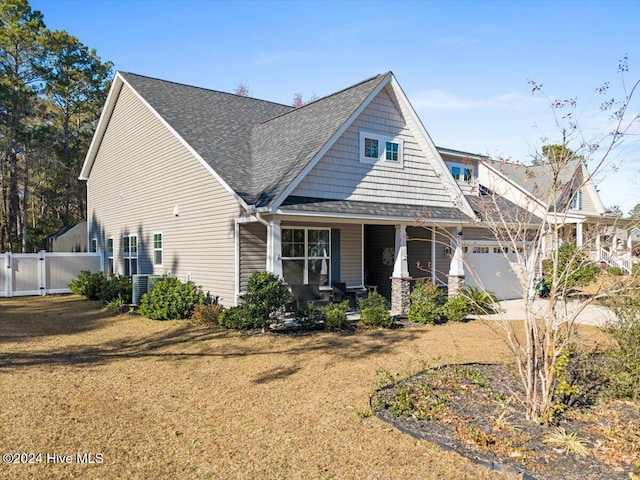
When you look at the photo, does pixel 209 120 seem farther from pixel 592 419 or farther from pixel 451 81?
pixel 592 419

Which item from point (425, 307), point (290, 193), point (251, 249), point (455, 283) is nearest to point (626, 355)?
point (425, 307)

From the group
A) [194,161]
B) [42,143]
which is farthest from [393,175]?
[42,143]

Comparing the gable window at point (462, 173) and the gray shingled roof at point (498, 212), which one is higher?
the gable window at point (462, 173)

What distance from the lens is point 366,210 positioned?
42.2 ft

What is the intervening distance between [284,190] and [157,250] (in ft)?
22.4

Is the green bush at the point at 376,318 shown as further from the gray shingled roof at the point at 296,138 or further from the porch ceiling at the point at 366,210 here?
the gray shingled roof at the point at 296,138

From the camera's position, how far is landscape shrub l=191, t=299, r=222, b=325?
11.9 metres

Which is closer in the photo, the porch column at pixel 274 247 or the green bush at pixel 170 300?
the porch column at pixel 274 247

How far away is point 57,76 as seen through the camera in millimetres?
31891

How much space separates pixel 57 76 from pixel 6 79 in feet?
12.0

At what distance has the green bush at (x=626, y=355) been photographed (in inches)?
239

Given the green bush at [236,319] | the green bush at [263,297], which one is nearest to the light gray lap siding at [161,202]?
the green bush at [236,319]

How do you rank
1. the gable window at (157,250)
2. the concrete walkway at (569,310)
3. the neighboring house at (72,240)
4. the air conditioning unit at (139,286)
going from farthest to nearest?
the neighboring house at (72,240), the gable window at (157,250), the air conditioning unit at (139,286), the concrete walkway at (569,310)

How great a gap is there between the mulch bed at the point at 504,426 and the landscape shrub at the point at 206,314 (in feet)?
20.5
